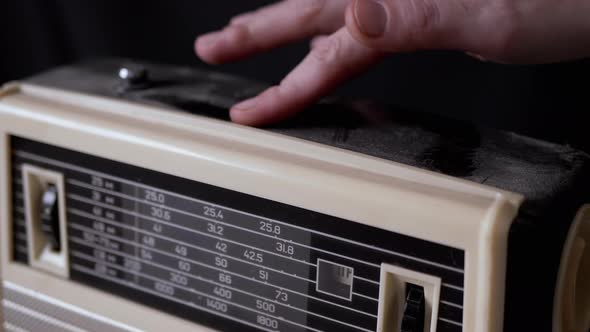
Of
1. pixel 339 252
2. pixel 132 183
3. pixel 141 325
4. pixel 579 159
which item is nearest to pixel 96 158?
pixel 132 183

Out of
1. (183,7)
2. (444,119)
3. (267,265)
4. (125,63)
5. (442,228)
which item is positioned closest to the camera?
(442,228)

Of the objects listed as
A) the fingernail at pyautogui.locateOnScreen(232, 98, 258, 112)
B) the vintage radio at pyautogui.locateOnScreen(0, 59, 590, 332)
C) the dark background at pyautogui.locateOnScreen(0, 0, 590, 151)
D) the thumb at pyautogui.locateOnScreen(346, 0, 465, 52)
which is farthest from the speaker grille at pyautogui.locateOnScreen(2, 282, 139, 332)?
the dark background at pyautogui.locateOnScreen(0, 0, 590, 151)

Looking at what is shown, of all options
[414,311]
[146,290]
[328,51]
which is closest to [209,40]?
[328,51]

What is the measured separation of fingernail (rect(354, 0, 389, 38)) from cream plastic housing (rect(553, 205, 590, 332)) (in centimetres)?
24

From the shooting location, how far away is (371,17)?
705 mm

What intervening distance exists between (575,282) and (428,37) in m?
0.26

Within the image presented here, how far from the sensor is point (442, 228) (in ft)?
1.93

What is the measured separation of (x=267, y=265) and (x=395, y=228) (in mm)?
141

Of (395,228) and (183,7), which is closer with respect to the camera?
(395,228)

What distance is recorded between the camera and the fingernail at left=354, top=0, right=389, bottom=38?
0.70 metres

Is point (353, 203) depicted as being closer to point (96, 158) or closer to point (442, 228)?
point (442, 228)

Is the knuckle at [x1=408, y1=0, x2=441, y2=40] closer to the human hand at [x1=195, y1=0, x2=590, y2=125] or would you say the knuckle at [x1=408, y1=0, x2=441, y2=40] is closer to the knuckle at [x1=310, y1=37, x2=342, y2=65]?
the human hand at [x1=195, y1=0, x2=590, y2=125]

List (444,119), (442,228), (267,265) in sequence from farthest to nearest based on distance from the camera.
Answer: (444,119) → (267,265) → (442,228)

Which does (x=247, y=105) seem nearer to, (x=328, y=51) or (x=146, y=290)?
(x=328, y=51)
